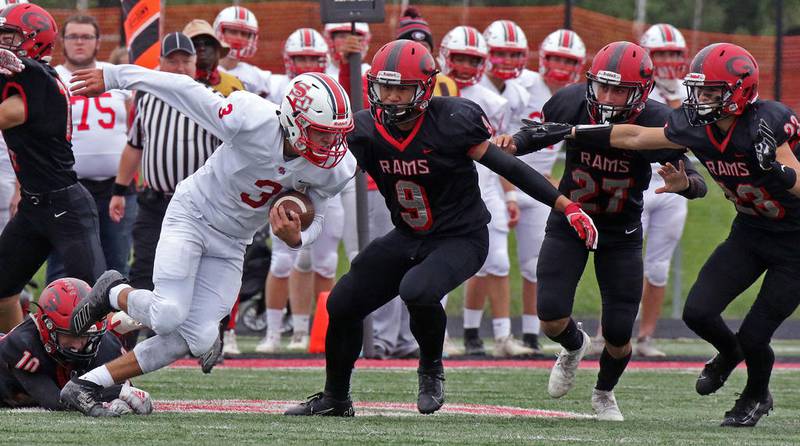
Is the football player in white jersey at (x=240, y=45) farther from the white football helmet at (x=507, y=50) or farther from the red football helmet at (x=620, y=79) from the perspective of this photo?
the red football helmet at (x=620, y=79)

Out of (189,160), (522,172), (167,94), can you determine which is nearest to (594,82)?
(522,172)

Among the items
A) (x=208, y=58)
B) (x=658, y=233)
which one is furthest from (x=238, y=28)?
(x=658, y=233)

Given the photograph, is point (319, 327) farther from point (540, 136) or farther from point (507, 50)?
point (540, 136)

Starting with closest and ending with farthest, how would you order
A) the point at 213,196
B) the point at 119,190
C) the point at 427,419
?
the point at 213,196 < the point at 427,419 < the point at 119,190

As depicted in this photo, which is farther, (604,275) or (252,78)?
(252,78)

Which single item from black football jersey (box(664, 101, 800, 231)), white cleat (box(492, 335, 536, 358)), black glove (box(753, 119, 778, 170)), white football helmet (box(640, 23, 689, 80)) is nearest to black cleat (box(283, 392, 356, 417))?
black football jersey (box(664, 101, 800, 231))

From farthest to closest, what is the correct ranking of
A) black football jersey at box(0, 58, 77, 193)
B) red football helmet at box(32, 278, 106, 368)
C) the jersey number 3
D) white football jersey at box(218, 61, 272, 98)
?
1. white football jersey at box(218, 61, 272, 98)
2. black football jersey at box(0, 58, 77, 193)
3. the jersey number 3
4. red football helmet at box(32, 278, 106, 368)

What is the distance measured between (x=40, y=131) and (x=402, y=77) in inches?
74.9

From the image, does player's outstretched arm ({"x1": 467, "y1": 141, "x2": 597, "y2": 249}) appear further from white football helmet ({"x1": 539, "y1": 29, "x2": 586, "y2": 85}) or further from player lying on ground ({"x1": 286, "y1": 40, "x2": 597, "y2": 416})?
white football helmet ({"x1": 539, "y1": 29, "x2": 586, "y2": 85})

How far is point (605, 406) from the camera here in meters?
6.40

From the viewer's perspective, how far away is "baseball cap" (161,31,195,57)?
25.5ft

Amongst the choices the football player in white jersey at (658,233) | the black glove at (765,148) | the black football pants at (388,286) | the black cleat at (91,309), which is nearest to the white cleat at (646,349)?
the football player in white jersey at (658,233)

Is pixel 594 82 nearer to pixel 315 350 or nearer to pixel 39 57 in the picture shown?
pixel 39 57

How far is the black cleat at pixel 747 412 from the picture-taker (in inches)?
245
